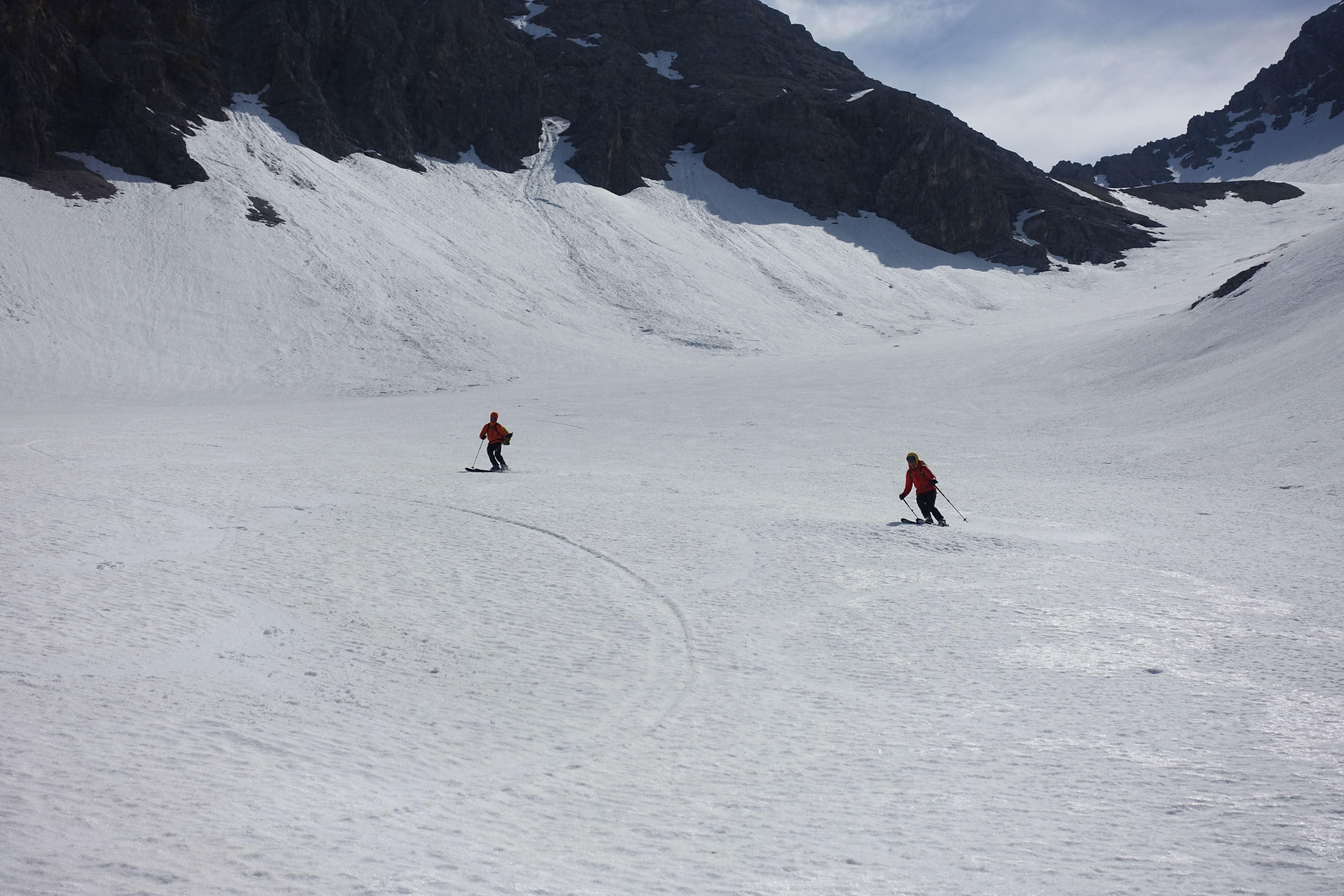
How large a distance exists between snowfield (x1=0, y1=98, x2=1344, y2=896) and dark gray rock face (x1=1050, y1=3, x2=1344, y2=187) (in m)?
148

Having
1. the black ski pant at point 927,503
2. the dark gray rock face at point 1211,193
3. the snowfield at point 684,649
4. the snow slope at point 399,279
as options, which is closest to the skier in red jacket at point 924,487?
the black ski pant at point 927,503

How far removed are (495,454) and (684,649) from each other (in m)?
11.6

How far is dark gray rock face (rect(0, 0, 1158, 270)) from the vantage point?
51344 millimetres

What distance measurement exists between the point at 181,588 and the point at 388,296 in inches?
1603

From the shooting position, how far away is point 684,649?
27.4 ft

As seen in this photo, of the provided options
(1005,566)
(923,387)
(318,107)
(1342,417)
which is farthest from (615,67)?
(1005,566)

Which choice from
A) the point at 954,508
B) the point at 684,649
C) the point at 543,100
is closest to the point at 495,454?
the point at 954,508

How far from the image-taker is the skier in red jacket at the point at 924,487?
14.4 m

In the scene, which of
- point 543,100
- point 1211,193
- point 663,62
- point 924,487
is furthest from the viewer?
point 1211,193

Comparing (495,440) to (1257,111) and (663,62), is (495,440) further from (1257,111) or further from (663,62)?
(1257,111)

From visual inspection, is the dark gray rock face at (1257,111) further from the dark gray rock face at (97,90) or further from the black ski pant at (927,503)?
the black ski pant at (927,503)

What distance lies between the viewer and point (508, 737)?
641cm

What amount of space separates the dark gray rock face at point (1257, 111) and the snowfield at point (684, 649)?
485 feet

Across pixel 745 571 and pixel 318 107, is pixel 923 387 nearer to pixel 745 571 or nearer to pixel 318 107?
pixel 745 571
